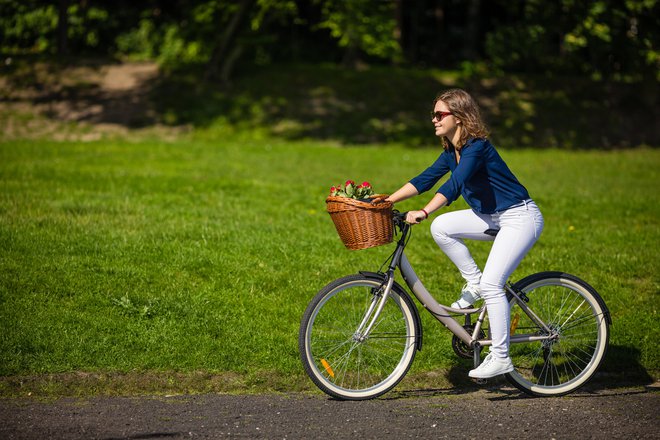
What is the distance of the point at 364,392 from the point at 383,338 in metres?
0.40

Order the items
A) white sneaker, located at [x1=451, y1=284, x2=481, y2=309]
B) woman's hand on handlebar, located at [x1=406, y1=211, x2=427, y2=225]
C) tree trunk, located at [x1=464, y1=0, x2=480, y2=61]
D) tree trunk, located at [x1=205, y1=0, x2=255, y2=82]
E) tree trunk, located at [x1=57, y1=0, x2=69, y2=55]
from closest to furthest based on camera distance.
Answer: woman's hand on handlebar, located at [x1=406, y1=211, x2=427, y2=225] → white sneaker, located at [x1=451, y1=284, x2=481, y2=309] → tree trunk, located at [x1=205, y1=0, x2=255, y2=82] → tree trunk, located at [x1=57, y1=0, x2=69, y2=55] → tree trunk, located at [x1=464, y1=0, x2=480, y2=61]

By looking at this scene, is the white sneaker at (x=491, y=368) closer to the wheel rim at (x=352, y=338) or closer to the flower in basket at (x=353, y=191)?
the wheel rim at (x=352, y=338)

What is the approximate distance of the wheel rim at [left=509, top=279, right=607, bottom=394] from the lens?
19.7 ft

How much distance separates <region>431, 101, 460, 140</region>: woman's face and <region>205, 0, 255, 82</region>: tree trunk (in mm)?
19659

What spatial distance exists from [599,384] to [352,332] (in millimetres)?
→ 2102

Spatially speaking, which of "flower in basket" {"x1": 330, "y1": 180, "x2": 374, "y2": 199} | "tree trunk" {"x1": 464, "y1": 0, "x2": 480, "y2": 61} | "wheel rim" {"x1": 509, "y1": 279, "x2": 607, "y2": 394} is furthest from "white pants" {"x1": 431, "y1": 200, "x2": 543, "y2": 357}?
"tree trunk" {"x1": 464, "y1": 0, "x2": 480, "y2": 61}

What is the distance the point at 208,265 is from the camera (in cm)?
836

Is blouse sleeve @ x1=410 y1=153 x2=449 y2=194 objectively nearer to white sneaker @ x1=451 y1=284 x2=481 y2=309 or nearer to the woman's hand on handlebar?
the woman's hand on handlebar

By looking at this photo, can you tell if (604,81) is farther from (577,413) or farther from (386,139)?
(577,413)

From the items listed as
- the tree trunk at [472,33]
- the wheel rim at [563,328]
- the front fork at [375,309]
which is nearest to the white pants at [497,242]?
the wheel rim at [563,328]

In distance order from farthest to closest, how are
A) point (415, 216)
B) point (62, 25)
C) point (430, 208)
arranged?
point (62, 25), point (415, 216), point (430, 208)

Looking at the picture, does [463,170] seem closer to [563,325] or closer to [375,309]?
[375,309]

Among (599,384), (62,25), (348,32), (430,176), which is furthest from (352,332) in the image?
(62,25)

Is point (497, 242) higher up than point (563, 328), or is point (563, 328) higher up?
point (497, 242)
